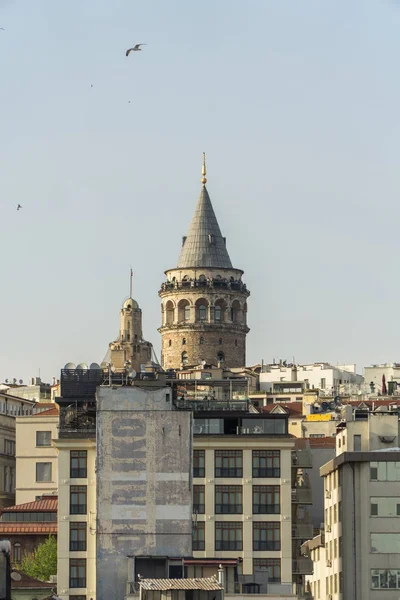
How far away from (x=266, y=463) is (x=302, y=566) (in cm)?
585

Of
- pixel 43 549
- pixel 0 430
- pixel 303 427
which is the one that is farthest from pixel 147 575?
pixel 303 427

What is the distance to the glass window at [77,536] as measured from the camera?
116m

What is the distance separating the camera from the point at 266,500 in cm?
11619

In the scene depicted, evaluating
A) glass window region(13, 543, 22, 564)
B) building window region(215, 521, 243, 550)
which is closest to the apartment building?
building window region(215, 521, 243, 550)

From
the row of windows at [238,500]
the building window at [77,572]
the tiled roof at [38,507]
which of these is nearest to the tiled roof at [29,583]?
the building window at [77,572]

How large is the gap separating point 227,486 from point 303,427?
154 feet

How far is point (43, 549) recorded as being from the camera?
123 metres

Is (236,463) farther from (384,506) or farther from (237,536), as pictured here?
(384,506)

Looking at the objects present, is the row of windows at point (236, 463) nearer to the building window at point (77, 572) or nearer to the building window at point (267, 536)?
the building window at point (267, 536)

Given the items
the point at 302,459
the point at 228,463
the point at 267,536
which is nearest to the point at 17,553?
the point at 228,463

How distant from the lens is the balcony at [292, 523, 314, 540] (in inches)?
4727

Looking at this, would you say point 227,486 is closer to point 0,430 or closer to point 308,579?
point 308,579

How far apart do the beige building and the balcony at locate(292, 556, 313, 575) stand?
2928 centimetres

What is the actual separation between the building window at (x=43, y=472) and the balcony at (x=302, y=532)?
26.7 metres
